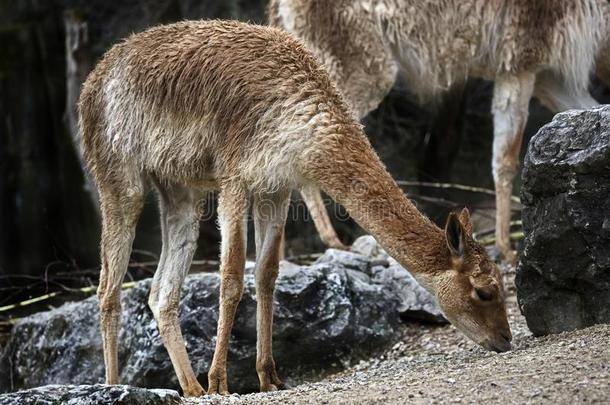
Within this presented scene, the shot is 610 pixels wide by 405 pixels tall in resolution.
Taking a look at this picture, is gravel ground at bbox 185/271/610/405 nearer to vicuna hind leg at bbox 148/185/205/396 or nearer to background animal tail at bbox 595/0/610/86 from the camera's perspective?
vicuna hind leg at bbox 148/185/205/396

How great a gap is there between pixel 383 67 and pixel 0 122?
5960 millimetres

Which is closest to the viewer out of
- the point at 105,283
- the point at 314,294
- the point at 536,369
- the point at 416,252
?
the point at 536,369

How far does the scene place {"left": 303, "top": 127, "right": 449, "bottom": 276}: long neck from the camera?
6.21 meters

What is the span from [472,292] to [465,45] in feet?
12.8

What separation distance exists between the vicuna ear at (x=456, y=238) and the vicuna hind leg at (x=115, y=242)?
2094 millimetres

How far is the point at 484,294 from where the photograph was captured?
6.22 metres

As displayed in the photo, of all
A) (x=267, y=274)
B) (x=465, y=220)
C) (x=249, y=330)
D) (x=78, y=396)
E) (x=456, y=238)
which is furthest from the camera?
(x=249, y=330)

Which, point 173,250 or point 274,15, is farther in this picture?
point 274,15

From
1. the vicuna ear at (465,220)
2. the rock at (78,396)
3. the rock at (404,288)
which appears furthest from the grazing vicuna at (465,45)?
the rock at (78,396)

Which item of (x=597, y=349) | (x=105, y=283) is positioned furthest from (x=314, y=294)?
(x=597, y=349)

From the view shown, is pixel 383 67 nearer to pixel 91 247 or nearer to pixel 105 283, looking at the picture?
pixel 105 283

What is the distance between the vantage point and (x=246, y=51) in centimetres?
677

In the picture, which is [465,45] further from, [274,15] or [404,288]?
[404,288]

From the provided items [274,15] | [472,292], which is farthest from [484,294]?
[274,15]
